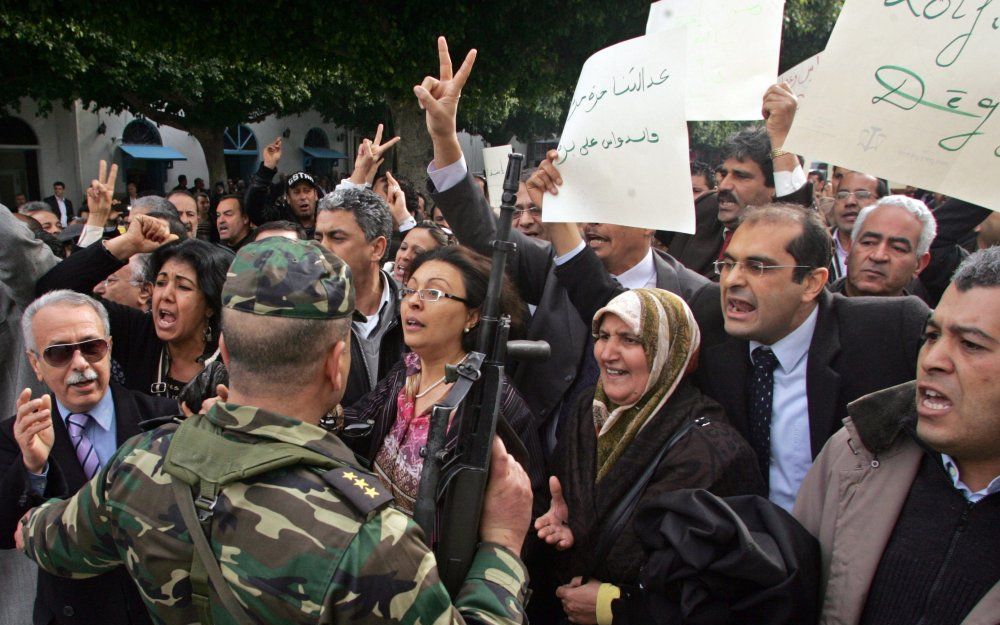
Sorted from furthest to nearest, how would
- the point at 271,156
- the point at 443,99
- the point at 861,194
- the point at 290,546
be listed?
the point at 271,156 < the point at 861,194 < the point at 443,99 < the point at 290,546

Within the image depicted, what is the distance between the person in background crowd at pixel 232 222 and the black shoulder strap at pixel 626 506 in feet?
13.3

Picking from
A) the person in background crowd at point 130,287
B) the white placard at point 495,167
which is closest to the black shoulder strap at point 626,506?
the person in background crowd at point 130,287


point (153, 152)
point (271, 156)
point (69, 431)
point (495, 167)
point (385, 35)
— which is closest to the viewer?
point (69, 431)

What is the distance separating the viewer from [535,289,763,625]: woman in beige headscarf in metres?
2.06

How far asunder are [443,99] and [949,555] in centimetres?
215

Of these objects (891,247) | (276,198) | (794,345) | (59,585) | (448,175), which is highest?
(448,175)

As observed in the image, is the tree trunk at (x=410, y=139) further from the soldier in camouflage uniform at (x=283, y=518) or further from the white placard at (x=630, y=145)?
the soldier in camouflage uniform at (x=283, y=518)

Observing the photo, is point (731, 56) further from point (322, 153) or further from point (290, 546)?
point (322, 153)

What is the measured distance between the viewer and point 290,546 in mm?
1258

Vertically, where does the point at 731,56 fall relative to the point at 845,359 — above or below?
above

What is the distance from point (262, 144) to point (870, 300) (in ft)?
101

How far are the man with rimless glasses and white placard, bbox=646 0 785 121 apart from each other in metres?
0.73

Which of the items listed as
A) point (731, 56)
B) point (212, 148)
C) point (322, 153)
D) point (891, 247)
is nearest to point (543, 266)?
point (731, 56)

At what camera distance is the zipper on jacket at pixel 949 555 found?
1.55 m
